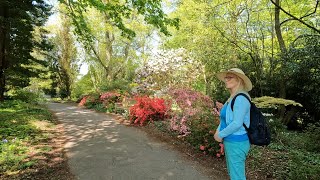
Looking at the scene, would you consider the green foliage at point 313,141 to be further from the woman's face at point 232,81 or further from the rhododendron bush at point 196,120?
the woman's face at point 232,81

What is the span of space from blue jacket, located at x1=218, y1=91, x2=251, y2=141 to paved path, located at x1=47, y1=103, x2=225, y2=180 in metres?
2.05

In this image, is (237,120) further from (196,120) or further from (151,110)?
(151,110)

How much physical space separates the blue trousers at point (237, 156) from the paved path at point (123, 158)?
179 cm

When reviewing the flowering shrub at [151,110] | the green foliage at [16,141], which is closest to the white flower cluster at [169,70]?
the flowering shrub at [151,110]

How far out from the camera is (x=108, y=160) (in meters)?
5.05

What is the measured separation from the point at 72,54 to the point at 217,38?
1811 cm

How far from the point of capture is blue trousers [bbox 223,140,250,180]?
100 inches

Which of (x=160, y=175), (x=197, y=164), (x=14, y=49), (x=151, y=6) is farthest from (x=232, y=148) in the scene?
(x=14, y=49)

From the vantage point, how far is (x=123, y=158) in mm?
5219

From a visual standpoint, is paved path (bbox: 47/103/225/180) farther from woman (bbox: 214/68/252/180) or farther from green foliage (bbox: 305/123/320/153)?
green foliage (bbox: 305/123/320/153)

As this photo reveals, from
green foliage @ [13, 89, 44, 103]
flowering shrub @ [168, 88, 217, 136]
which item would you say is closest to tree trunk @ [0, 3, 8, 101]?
green foliage @ [13, 89, 44, 103]

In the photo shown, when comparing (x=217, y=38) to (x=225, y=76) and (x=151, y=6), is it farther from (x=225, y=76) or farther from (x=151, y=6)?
(x=225, y=76)

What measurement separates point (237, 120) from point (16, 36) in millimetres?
14722

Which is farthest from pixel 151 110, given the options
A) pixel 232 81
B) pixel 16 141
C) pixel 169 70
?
pixel 232 81
